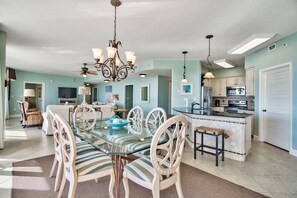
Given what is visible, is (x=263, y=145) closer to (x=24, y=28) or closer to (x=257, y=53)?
(x=257, y=53)

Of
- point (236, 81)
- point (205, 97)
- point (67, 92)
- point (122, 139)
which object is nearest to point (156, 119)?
point (122, 139)

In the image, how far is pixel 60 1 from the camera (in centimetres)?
220

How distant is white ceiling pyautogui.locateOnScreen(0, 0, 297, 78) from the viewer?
89.6 inches

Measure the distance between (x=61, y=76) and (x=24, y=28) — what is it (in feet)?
25.2

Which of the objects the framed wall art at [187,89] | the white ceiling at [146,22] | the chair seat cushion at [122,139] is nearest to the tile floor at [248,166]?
the chair seat cushion at [122,139]

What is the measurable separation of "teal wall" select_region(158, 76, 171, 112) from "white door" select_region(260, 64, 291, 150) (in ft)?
12.8

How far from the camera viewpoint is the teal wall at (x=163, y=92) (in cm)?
713

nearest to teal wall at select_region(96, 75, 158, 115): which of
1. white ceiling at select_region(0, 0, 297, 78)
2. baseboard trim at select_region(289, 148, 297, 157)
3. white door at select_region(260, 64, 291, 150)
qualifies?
white ceiling at select_region(0, 0, 297, 78)

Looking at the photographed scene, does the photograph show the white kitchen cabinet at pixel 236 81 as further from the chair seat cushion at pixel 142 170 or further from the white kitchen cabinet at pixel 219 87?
the chair seat cushion at pixel 142 170

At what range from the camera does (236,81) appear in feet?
20.2

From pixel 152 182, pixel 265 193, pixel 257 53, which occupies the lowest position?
pixel 265 193

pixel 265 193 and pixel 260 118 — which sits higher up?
pixel 260 118

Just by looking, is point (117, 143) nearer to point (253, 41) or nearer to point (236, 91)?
point (253, 41)

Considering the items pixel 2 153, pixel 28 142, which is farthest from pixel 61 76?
pixel 2 153
